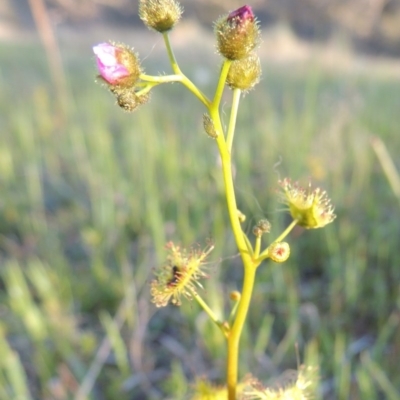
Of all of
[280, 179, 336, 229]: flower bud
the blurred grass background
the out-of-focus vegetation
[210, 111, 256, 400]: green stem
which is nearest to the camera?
[210, 111, 256, 400]: green stem

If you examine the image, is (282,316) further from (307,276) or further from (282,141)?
(282,141)

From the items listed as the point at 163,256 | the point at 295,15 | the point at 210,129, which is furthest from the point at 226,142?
the point at 295,15

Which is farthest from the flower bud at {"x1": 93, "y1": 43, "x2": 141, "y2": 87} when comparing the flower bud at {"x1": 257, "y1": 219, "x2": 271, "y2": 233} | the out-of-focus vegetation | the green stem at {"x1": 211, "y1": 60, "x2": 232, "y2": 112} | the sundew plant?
the out-of-focus vegetation

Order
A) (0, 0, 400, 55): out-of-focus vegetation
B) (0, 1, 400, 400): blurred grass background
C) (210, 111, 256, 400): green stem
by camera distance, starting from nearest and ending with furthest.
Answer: (210, 111, 256, 400): green stem < (0, 1, 400, 400): blurred grass background < (0, 0, 400, 55): out-of-focus vegetation

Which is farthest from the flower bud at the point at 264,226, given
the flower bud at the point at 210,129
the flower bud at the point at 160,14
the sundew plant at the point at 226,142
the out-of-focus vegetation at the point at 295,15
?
the out-of-focus vegetation at the point at 295,15

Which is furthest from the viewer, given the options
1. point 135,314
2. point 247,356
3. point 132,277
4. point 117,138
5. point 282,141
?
point 117,138

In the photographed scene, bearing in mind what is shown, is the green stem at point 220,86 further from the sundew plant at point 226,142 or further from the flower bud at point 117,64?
the flower bud at point 117,64

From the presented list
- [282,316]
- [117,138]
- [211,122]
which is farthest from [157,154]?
[211,122]

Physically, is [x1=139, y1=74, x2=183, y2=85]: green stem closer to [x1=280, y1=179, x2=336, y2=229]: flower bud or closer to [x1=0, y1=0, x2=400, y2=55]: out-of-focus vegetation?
[x1=280, y1=179, x2=336, y2=229]: flower bud
